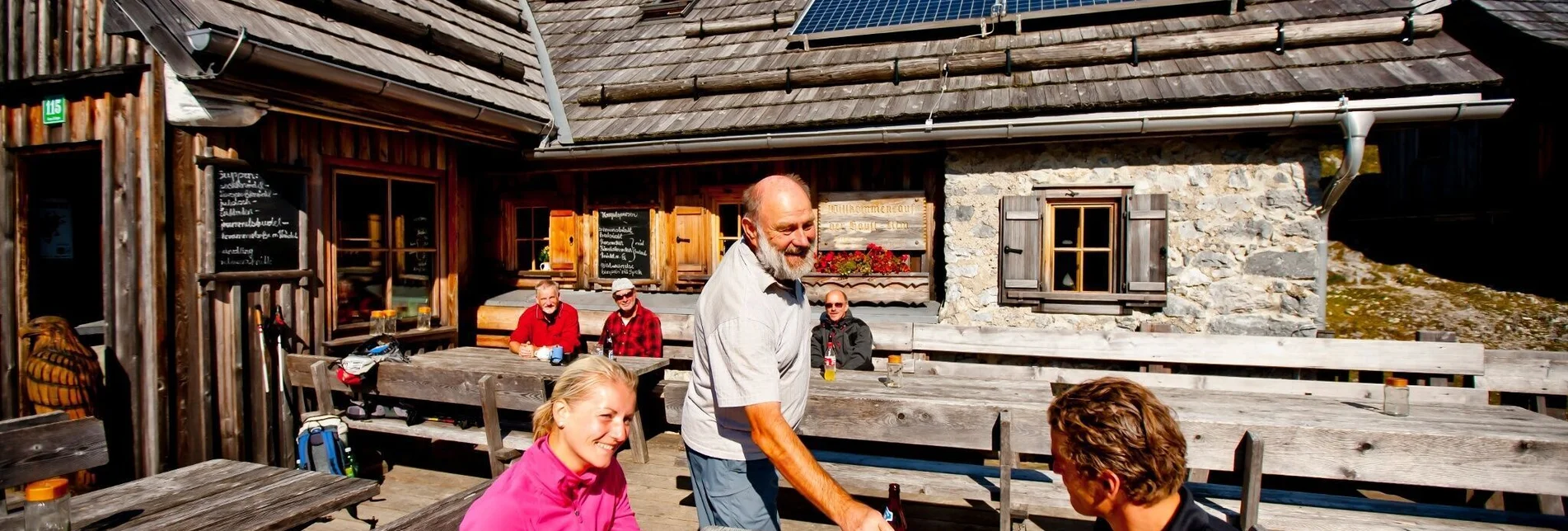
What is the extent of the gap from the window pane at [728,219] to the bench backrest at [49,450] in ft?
18.0

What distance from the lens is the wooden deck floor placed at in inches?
181

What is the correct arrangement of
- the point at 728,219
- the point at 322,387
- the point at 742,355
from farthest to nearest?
the point at 728,219
the point at 322,387
the point at 742,355

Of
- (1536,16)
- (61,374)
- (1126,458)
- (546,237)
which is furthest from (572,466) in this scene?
(1536,16)

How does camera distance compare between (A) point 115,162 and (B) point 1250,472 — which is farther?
(A) point 115,162

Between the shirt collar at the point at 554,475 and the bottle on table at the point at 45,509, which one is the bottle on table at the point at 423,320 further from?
the shirt collar at the point at 554,475

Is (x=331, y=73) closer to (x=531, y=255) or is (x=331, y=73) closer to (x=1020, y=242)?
(x=531, y=255)

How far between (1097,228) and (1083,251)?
0.26 m

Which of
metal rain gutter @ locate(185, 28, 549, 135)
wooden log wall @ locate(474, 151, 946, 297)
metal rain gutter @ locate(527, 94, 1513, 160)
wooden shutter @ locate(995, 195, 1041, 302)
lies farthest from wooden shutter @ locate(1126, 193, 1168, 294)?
metal rain gutter @ locate(185, 28, 549, 135)

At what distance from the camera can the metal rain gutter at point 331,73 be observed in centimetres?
452

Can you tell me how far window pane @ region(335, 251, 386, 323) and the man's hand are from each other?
5640 mm

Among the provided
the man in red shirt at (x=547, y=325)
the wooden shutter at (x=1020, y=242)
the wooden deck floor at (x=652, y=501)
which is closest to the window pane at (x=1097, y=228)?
the wooden shutter at (x=1020, y=242)

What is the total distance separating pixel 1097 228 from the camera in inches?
268

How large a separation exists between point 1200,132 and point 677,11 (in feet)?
21.3

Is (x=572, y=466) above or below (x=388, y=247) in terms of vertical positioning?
below
